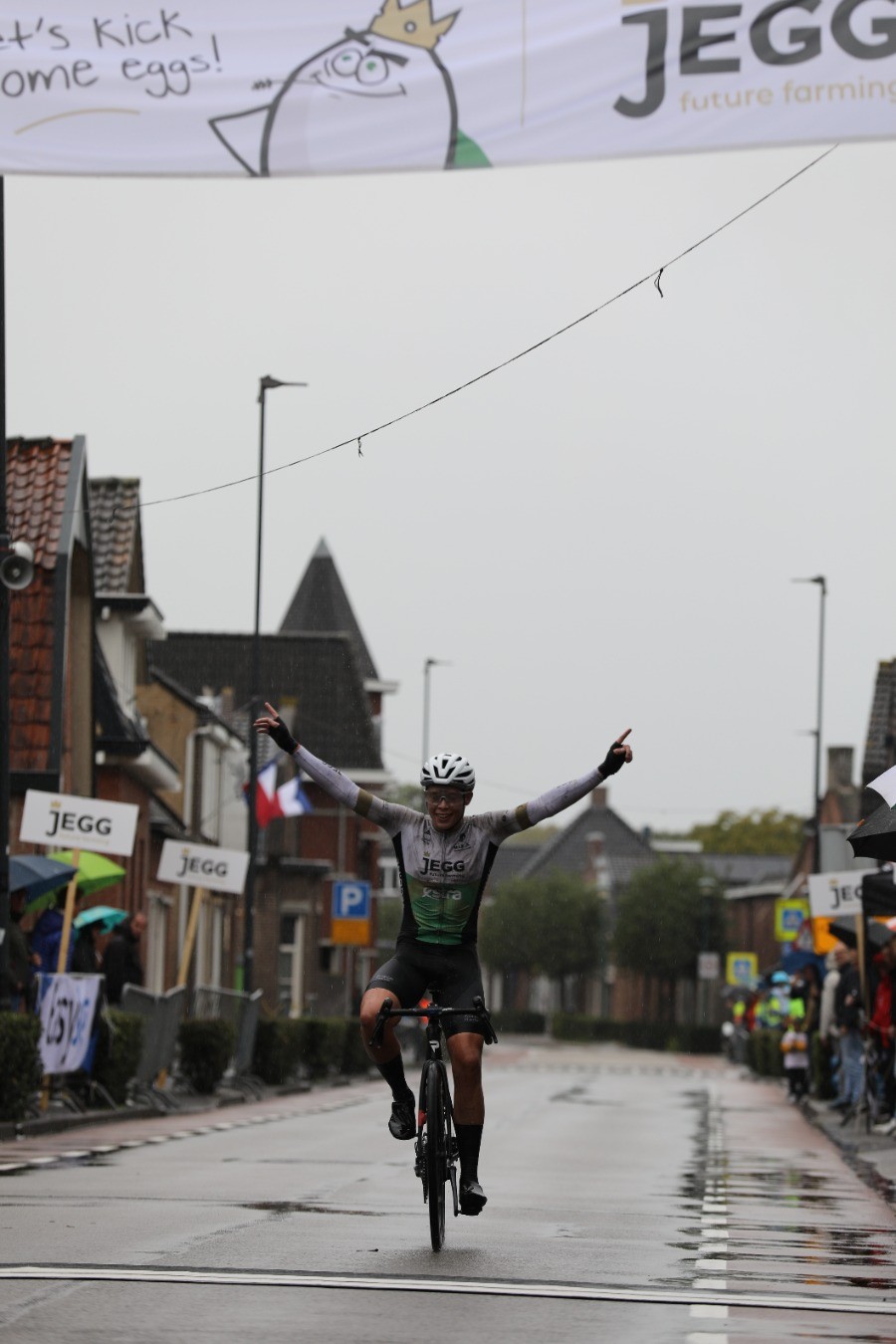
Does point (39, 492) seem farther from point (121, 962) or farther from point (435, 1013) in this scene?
point (435, 1013)

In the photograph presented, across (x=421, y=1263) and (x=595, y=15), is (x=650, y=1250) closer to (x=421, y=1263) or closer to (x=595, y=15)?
(x=421, y=1263)

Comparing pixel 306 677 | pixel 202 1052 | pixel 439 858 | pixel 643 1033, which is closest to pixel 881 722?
pixel 306 677

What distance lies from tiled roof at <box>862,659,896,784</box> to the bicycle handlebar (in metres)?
48.0

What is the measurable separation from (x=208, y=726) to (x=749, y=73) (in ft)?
144

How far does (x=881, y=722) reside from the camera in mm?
61750

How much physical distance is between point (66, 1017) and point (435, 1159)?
11.9 meters

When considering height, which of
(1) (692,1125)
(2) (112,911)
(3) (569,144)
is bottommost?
(1) (692,1125)

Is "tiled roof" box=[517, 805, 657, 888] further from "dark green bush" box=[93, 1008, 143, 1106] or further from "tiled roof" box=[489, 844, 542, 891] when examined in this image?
"dark green bush" box=[93, 1008, 143, 1106]

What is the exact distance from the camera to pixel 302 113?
1016cm

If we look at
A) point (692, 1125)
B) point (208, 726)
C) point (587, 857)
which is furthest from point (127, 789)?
point (587, 857)

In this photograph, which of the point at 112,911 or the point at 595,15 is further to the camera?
the point at 112,911

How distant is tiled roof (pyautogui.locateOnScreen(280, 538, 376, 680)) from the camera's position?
8862 cm

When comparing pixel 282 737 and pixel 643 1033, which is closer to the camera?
pixel 282 737

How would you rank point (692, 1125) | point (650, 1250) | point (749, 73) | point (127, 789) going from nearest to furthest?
1. point (749, 73)
2. point (650, 1250)
3. point (692, 1125)
4. point (127, 789)
